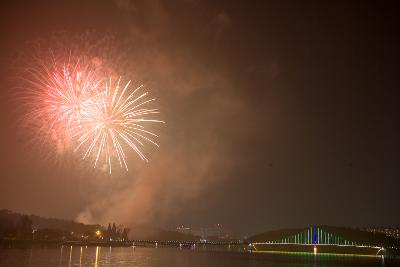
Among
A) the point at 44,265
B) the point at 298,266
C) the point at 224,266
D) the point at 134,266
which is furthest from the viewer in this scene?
the point at 298,266

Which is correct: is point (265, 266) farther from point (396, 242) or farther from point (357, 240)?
point (396, 242)

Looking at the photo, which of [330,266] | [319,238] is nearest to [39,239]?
[319,238]

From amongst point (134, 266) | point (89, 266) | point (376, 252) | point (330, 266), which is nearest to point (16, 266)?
point (89, 266)

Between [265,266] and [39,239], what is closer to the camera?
[265,266]

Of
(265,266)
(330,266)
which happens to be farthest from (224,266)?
(330,266)

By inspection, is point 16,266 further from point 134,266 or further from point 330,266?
point 330,266

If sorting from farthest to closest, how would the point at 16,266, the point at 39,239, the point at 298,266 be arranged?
1. the point at 39,239
2. the point at 298,266
3. the point at 16,266

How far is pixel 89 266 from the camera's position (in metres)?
56.2

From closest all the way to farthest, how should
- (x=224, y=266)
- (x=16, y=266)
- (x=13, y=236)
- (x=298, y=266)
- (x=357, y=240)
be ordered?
(x=16, y=266), (x=224, y=266), (x=298, y=266), (x=13, y=236), (x=357, y=240)

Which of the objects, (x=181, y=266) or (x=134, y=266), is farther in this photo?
(x=181, y=266)

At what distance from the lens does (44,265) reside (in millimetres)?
55250

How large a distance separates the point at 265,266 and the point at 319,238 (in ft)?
429

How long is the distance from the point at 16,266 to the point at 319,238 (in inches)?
6536

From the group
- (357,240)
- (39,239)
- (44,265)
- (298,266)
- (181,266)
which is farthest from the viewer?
(357,240)
